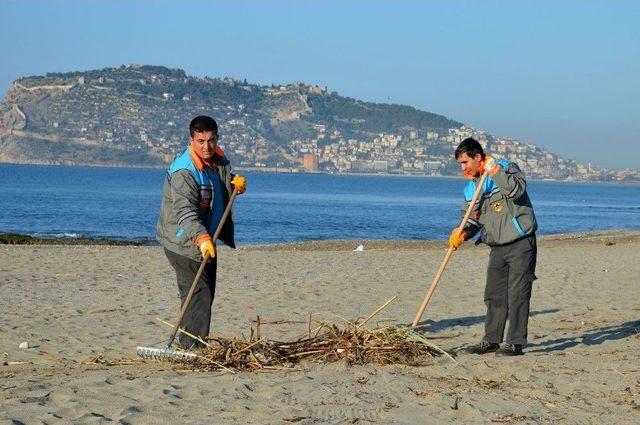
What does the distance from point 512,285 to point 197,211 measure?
8.59 feet

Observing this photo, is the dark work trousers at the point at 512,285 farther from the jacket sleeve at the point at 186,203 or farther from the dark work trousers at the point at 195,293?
the jacket sleeve at the point at 186,203

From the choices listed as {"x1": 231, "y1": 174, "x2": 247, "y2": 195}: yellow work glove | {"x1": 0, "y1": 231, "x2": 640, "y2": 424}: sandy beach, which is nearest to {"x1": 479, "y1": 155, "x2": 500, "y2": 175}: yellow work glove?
{"x1": 0, "y1": 231, "x2": 640, "y2": 424}: sandy beach

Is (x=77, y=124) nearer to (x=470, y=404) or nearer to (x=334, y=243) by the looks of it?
(x=334, y=243)

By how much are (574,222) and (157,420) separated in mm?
49776

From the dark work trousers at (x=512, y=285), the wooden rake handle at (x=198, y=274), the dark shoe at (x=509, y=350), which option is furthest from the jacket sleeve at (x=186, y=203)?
the dark shoe at (x=509, y=350)

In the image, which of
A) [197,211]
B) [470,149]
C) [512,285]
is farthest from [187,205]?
[512,285]

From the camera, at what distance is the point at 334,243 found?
3041 centimetres

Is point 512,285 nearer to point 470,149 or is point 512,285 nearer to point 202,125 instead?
point 470,149

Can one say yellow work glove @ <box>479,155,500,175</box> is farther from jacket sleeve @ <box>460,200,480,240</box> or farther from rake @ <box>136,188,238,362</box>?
rake @ <box>136,188,238,362</box>

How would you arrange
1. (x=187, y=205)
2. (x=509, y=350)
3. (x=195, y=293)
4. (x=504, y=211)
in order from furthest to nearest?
(x=509, y=350) < (x=504, y=211) < (x=195, y=293) < (x=187, y=205)

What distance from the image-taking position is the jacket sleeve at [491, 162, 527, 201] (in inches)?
302

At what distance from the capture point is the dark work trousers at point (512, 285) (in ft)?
26.2

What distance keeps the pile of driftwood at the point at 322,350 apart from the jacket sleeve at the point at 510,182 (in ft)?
4.25

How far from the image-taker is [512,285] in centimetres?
804
